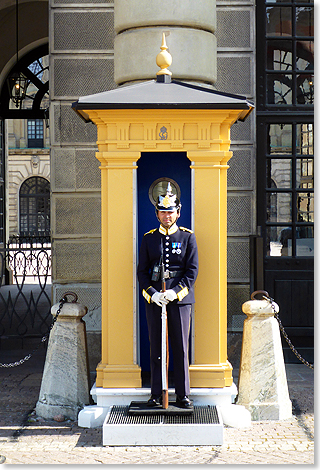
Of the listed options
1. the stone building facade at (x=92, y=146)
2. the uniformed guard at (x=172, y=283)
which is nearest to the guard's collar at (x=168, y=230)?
the uniformed guard at (x=172, y=283)

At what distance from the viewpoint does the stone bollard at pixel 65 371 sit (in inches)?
213

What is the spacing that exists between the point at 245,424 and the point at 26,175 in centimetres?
3678

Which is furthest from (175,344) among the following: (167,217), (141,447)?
(167,217)

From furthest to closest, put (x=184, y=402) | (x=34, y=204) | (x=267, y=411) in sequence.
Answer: (x=34, y=204), (x=267, y=411), (x=184, y=402)

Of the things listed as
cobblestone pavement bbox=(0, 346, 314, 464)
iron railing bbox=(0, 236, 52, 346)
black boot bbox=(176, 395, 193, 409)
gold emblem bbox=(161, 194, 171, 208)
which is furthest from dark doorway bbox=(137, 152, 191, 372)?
iron railing bbox=(0, 236, 52, 346)

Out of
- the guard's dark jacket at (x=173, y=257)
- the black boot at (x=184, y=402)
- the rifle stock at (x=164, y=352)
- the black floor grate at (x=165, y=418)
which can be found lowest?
the black floor grate at (x=165, y=418)

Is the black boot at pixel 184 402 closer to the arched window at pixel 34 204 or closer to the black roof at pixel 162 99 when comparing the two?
the black roof at pixel 162 99

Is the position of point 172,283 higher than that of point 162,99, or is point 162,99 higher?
point 162,99

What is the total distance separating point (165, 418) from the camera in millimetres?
4832

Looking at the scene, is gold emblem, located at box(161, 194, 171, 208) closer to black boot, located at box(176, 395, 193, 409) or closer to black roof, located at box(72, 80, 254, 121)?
black roof, located at box(72, 80, 254, 121)

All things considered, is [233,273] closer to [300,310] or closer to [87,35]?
[300,310]

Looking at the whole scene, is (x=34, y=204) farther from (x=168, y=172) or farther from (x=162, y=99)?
(x=162, y=99)

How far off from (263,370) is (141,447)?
53.3 inches

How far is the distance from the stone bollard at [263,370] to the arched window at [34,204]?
35670 millimetres
